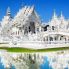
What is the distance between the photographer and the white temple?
115 ft

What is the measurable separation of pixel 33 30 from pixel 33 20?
1.71 metres

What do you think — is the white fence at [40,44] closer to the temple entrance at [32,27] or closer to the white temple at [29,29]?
the white temple at [29,29]

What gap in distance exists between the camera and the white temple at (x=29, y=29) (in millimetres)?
34984

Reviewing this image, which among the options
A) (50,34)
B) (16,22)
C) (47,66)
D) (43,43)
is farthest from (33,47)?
(47,66)

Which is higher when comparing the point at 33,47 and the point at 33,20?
the point at 33,20

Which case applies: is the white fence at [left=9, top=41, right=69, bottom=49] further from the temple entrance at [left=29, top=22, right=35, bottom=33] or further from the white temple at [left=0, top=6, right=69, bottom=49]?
the temple entrance at [left=29, top=22, right=35, bottom=33]

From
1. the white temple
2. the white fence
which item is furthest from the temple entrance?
the white fence

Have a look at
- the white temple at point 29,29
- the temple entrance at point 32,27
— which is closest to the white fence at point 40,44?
the white temple at point 29,29

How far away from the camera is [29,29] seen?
136ft

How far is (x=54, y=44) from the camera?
3180cm

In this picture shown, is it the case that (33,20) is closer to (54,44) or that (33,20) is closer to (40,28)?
(40,28)

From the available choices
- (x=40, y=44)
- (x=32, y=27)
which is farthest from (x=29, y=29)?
(x=40, y=44)

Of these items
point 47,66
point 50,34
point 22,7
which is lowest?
point 47,66

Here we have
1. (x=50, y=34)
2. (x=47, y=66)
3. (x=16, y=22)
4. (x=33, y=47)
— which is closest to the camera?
(x=47, y=66)
